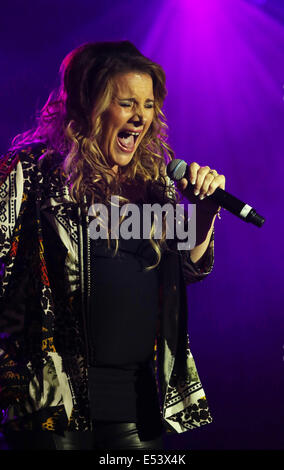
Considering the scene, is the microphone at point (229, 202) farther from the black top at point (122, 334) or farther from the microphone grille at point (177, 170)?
the black top at point (122, 334)

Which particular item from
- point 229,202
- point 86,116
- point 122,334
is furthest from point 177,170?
point 122,334

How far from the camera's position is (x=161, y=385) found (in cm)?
163

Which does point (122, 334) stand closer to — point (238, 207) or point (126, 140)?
point (238, 207)

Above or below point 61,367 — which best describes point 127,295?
above

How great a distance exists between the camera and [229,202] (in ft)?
4.66

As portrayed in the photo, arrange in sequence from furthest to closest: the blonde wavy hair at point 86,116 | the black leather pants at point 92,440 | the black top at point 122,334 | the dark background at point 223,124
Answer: the dark background at point 223,124, the blonde wavy hair at point 86,116, the black top at point 122,334, the black leather pants at point 92,440

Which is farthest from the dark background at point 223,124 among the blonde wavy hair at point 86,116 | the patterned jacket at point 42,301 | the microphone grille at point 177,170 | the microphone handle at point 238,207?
the microphone handle at point 238,207

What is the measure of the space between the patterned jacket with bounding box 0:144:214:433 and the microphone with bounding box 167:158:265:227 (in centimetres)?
27

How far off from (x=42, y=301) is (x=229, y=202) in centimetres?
51

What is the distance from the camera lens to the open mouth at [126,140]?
1.69 m

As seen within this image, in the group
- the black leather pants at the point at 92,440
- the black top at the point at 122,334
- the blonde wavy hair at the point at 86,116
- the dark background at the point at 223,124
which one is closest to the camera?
the black leather pants at the point at 92,440
